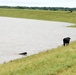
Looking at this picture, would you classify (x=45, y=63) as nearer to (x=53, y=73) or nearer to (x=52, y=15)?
(x=53, y=73)

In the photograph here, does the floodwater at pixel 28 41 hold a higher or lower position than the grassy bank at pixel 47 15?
higher

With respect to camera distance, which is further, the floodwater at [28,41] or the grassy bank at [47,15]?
the grassy bank at [47,15]

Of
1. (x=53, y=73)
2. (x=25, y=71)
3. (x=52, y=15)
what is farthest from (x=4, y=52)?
(x=52, y=15)

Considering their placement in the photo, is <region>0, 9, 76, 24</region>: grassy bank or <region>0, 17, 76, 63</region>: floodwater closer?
<region>0, 17, 76, 63</region>: floodwater

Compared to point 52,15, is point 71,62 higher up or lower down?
higher up

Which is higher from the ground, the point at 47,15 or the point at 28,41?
the point at 28,41

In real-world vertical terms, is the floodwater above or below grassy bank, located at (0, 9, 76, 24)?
above

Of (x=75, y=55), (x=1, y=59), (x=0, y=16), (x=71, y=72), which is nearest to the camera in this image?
(x=71, y=72)

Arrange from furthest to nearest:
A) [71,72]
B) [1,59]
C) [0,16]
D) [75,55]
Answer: [0,16] < [1,59] < [75,55] < [71,72]

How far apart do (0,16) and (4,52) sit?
91.4 meters

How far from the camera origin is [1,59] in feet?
69.4

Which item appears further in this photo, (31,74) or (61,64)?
(61,64)

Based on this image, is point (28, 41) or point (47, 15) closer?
point (28, 41)

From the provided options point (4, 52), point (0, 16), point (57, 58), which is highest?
point (57, 58)
